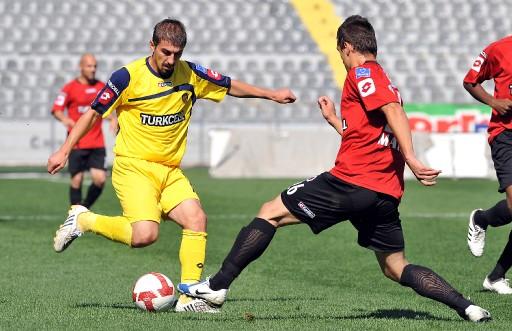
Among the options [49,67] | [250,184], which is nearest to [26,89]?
[49,67]

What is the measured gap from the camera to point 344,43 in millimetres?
6445

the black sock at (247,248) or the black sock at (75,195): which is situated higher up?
the black sock at (247,248)

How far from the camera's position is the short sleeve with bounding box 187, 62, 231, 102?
786 centimetres

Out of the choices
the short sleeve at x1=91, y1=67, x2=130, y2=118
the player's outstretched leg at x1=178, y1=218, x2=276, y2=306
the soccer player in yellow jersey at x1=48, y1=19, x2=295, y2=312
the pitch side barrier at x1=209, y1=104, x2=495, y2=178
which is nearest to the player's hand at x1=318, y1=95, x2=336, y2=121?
the soccer player in yellow jersey at x1=48, y1=19, x2=295, y2=312

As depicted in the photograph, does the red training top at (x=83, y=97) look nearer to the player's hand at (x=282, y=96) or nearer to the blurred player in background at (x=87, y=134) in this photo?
the blurred player in background at (x=87, y=134)

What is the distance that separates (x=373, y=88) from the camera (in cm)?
625

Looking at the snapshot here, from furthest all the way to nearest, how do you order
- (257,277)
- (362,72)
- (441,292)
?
(257,277) → (441,292) → (362,72)

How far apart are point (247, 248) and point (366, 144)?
0.95 meters

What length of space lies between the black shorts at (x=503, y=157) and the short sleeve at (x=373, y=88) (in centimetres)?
206

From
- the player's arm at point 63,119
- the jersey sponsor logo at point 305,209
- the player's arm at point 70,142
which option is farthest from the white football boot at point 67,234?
the player's arm at point 63,119

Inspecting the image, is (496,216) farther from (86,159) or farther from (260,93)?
(86,159)

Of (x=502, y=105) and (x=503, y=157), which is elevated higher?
(x=502, y=105)

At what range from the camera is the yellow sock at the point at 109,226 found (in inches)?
300

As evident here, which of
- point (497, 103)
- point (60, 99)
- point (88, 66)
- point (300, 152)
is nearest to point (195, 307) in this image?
point (497, 103)
